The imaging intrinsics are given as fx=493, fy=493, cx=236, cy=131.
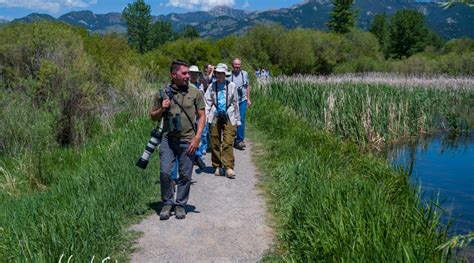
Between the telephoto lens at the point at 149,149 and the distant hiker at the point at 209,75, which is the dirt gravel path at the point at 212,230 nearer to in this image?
the telephoto lens at the point at 149,149

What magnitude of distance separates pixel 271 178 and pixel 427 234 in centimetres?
394

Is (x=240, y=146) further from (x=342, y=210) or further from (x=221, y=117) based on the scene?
(x=342, y=210)

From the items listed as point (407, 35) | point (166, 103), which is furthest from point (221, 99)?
point (407, 35)

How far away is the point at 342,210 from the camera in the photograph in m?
5.04

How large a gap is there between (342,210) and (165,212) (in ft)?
7.60

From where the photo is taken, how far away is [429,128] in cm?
1877

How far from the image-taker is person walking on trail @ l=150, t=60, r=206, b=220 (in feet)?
19.9

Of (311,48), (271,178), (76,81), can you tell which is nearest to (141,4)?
(311,48)

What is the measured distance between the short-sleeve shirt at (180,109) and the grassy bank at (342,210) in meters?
1.64

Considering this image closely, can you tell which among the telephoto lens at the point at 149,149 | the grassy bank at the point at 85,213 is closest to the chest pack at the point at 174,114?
the telephoto lens at the point at 149,149

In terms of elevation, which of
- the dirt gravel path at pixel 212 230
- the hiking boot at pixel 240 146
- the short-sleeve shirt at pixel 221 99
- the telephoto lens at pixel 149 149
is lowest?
the hiking boot at pixel 240 146

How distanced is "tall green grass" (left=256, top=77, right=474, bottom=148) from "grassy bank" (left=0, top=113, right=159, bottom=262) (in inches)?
334

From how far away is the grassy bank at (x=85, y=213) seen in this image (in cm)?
444

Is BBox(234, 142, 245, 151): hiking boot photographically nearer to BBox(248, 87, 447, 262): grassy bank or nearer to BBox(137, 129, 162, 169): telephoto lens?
BBox(248, 87, 447, 262): grassy bank
